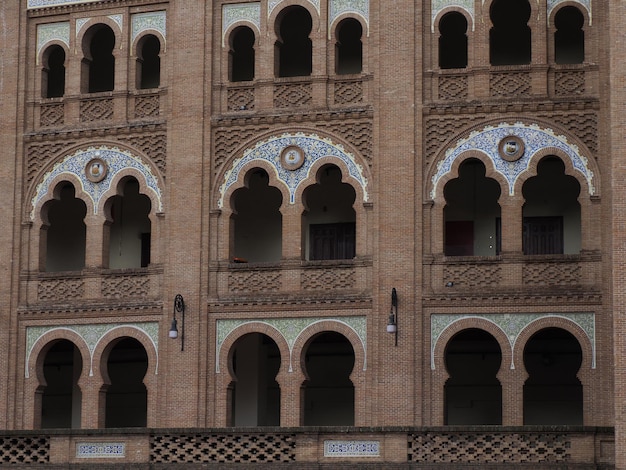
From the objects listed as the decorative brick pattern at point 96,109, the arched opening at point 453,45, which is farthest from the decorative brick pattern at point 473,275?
the decorative brick pattern at point 96,109

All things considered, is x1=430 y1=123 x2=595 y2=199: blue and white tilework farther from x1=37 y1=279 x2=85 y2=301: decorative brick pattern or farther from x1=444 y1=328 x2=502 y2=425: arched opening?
x1=37 y1=279 x2=85 y2=301: decorative brick pattern

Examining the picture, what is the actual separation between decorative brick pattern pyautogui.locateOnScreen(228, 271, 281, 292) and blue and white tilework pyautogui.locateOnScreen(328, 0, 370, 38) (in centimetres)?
661

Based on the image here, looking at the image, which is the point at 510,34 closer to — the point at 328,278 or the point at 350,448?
the point at 328,278

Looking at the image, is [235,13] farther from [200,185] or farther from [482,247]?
[482,247]

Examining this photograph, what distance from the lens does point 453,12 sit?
1631 inches

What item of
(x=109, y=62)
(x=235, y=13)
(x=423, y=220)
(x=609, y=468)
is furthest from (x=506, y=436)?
(x=109, y=62)

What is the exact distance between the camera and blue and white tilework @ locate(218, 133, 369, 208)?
41.4 metres

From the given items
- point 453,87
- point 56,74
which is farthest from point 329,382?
point 56,74

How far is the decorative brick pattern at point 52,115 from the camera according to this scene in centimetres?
4425

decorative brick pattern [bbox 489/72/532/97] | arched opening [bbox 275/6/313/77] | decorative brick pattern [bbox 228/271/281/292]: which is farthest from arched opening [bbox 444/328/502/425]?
arched opening [bbox 275/6/313/77]

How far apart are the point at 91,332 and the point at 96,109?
6232 mm

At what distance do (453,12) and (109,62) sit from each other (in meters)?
11.1

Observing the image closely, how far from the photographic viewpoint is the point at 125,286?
4275cm

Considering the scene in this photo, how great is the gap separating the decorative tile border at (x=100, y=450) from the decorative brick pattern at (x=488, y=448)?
295 inches
